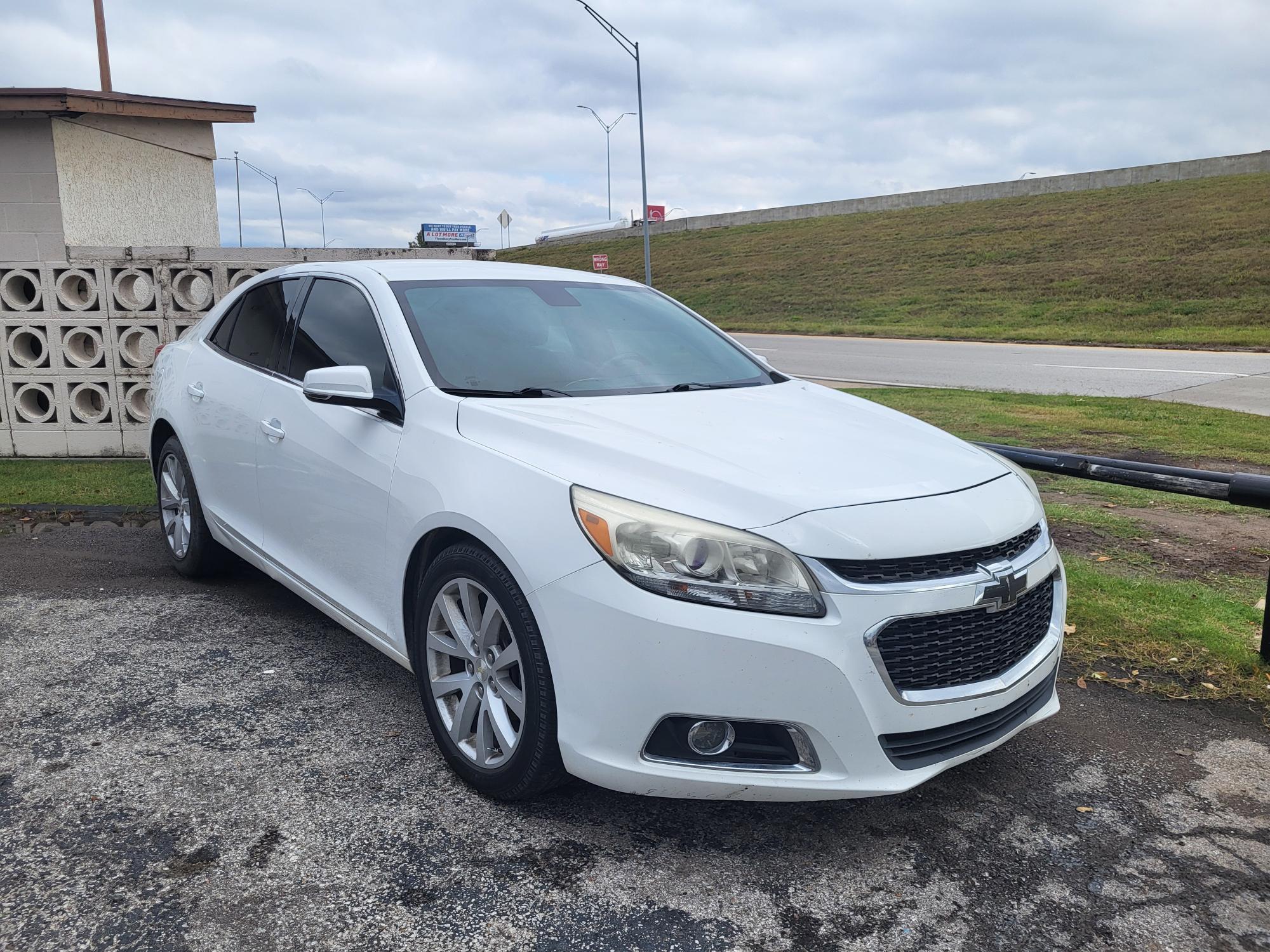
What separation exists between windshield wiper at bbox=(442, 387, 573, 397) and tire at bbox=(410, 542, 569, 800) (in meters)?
0.61

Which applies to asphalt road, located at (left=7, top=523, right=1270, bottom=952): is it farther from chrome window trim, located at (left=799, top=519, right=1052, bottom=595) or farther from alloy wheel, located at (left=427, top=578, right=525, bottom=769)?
chrome window trim, located at (left=799, top=519, right=1052, bottom=595)

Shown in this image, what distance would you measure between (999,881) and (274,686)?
8.90 ft

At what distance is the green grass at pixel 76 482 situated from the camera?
7105mm

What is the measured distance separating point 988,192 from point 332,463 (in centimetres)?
4687

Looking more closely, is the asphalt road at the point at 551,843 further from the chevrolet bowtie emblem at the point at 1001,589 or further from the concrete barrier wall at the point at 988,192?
the concrete barrier wall at the point at 988,192

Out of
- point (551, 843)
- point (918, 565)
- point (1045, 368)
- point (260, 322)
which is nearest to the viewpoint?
point (918, 565)

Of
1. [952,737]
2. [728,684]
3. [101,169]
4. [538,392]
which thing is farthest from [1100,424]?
[101,169]

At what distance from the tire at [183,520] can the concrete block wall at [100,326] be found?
3162mm

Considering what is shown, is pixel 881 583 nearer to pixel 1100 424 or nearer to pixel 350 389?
pixel 350 389

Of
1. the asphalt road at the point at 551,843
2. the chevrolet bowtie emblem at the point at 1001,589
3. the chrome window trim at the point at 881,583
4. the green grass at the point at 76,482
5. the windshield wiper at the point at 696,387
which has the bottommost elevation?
the asphalt road at the point at 551,843

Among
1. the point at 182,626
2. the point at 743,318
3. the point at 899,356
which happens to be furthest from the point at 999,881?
the point at 743,318

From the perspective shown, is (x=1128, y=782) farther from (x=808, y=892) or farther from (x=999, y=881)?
(x=808, y=892)

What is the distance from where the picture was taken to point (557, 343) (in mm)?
3932

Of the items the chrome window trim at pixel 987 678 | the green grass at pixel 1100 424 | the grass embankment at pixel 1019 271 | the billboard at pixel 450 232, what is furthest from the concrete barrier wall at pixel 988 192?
the chrome window trim at pixel 987 678
